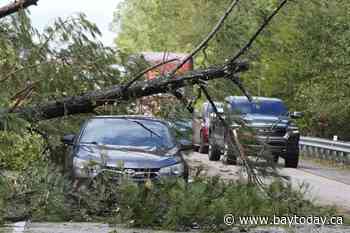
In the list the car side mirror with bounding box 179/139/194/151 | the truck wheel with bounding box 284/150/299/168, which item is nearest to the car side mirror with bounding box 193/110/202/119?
the car side mirror with bounding box 179/139/194/151

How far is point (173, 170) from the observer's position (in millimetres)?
11461

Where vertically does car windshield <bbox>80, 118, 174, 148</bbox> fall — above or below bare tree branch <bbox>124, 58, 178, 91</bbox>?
below

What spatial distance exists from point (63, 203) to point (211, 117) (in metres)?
2.44

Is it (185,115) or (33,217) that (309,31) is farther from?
(33,217)

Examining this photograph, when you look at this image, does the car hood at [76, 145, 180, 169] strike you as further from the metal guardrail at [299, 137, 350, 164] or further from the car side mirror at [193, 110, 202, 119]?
the metal guardrail at [299, 137, 350, 164]

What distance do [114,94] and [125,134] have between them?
7.62ft

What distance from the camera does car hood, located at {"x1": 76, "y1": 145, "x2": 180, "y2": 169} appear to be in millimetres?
11289

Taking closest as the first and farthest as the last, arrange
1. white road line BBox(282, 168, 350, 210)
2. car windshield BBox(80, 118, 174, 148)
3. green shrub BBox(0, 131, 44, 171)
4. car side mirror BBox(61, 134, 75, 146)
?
green shrub BBox(0, 131, 44, 171)
car side mirror BBox(61, 134, 75, 146)
car windshield BBox(80, 118, 174, 148)
white road line BBox(282, 168, 350, 210)

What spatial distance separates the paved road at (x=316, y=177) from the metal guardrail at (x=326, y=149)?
0.86m

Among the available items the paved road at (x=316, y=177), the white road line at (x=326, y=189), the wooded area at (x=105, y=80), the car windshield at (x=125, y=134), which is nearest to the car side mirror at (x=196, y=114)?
the wooded area at (x=105, y=80)

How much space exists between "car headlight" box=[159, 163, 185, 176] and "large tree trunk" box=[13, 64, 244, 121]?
1374mm

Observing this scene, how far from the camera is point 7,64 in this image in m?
10.1

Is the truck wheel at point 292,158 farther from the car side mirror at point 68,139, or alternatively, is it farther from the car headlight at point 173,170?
the car side mirror at point 68,139

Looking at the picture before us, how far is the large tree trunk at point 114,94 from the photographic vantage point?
10.2 m
